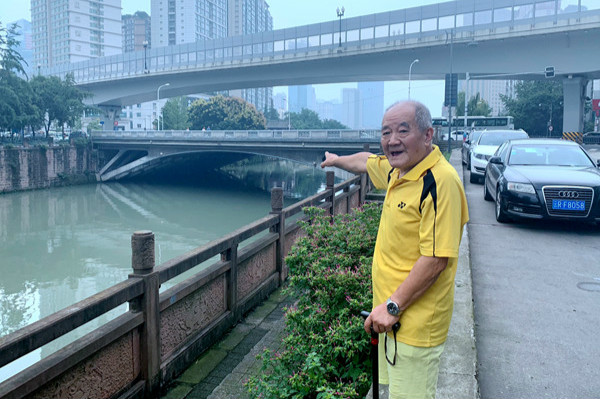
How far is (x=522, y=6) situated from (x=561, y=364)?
31.0m

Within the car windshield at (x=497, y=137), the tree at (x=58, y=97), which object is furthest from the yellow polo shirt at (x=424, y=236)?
the tree at (x=58, y=97)

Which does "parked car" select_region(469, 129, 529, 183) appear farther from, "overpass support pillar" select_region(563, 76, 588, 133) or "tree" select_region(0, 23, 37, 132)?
"tree" select_region(0, 23, 37, 132)

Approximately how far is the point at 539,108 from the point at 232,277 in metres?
61.4

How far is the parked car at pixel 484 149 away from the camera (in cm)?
1397

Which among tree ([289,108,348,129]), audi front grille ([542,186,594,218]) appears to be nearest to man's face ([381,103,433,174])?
audi front grille ([542,186,594,218])

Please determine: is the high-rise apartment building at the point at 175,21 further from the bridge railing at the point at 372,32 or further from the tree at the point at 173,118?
A: the bridge railing at the point at 372,32

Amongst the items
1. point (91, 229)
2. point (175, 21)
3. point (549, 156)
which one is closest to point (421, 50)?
point (91, 229)

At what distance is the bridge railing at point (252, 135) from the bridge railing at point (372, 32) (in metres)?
5.49

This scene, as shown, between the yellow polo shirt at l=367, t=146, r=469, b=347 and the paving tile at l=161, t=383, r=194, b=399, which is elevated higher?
the yellow polo shirt at l=367, t=146, r=469, b=347

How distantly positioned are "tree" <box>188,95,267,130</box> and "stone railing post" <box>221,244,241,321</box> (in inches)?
2683

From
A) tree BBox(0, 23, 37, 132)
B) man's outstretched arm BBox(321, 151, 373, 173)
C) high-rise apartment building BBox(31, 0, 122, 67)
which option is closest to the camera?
man's outstretched arm BBox(321, 151, 373, 173)

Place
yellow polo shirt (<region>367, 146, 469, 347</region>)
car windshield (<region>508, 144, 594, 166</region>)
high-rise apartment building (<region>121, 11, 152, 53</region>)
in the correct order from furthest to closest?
high-rise apartment building (<region>121, 11, 152, 53</region>), car windshield (<region>508, 144, 594, 166</region>), yellow polo shirt (<region>367, 146, 469, 347</region>)

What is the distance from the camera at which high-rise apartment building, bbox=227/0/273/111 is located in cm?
14675

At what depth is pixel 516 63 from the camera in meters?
30.7
